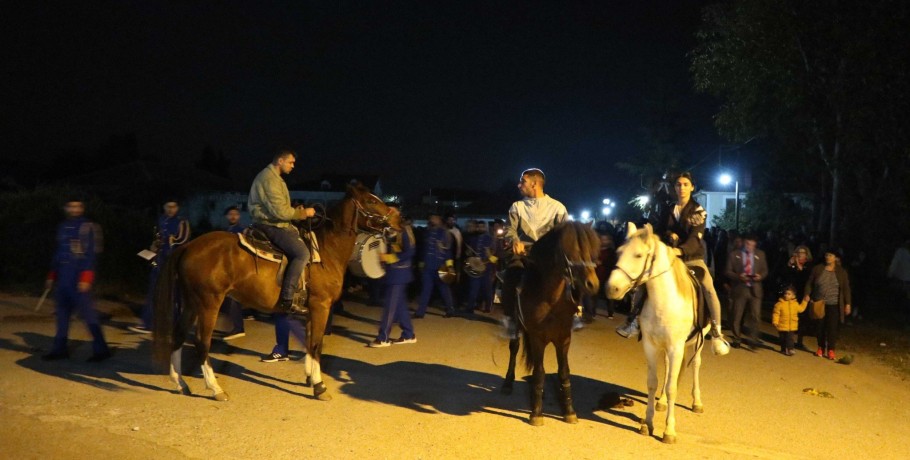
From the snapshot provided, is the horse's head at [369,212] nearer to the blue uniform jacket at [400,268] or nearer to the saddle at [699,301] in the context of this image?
the blue uniform jacket at [400,268]

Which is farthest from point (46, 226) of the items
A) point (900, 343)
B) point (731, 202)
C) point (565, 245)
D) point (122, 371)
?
point (731, 202)

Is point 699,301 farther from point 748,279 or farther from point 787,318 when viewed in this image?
point 787,318

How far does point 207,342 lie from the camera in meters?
7.39

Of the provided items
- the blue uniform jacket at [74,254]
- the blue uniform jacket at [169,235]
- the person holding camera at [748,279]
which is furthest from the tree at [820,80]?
the blue uniform jacket at [74,254]

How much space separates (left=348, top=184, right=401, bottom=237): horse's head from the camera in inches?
314

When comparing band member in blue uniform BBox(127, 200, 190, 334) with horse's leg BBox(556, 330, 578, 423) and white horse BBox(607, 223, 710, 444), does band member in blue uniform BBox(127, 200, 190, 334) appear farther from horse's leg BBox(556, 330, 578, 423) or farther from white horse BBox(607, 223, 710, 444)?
white horse BBox(607, 223, 710, 444)

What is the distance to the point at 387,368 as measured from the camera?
896cm

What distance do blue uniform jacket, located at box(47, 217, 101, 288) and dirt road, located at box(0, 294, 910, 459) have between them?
3.67ft

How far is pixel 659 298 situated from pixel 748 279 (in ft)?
19.6

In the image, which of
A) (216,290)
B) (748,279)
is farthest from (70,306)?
(748,279)

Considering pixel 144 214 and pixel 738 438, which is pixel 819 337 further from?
pixel 144 214

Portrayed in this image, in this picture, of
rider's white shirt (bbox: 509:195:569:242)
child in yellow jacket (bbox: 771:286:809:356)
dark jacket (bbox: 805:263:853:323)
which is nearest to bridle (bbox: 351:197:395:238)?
rider's white shirt (bbox: 509:195:569:242)

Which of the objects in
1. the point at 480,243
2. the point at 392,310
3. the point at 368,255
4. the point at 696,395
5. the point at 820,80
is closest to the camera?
the point at 696,395

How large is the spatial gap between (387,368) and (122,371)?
3330 mm
